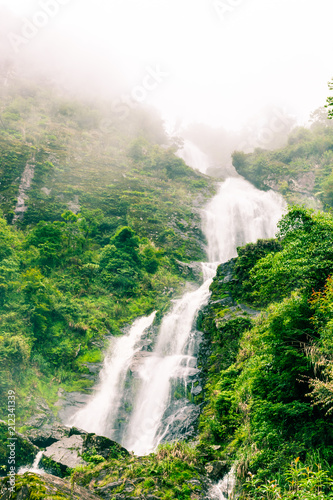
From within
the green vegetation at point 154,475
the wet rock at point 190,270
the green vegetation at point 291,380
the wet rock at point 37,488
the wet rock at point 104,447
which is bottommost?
the wet rock at point 104,447

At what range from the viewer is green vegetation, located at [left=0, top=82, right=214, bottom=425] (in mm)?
22031

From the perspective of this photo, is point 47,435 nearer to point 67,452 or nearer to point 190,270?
point 67,452

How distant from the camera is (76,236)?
31.0m

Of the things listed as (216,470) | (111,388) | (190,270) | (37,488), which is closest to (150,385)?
(111,388)

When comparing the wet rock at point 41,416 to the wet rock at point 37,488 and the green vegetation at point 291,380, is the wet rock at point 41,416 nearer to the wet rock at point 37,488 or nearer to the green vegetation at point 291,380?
the green vegetation at point 291,380

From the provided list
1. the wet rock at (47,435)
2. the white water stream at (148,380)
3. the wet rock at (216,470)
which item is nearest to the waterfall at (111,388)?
the white water stream at (148,380)

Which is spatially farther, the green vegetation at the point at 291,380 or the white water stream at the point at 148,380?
the white water stream at the point at 148,380

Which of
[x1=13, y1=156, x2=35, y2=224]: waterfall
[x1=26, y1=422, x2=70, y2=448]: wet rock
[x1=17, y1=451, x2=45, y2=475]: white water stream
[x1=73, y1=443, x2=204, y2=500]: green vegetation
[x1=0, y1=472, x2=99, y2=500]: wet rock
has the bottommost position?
[x1=17, y1=451, x2=45, y2=475]: white water stream

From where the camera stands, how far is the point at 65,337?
23.4m

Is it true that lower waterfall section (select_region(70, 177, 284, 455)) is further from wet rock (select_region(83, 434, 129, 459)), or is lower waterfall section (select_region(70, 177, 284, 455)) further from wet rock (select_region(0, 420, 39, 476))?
wet rock (select_region(0, 420, 39, 476))

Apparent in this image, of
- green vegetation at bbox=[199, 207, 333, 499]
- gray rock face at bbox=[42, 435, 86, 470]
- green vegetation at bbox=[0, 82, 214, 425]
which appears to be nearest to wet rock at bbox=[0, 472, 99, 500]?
green vegetation at bbox=[199, 207, 333, 499]

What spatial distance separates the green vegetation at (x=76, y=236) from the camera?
22031 millimetres

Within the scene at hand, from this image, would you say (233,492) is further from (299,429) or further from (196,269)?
(196,269)

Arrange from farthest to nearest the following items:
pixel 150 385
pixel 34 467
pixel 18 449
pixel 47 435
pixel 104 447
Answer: pixel 150 385 → pixel 47 435 → pixel 18 449 → pixel 34 467 → pixel 104 447
